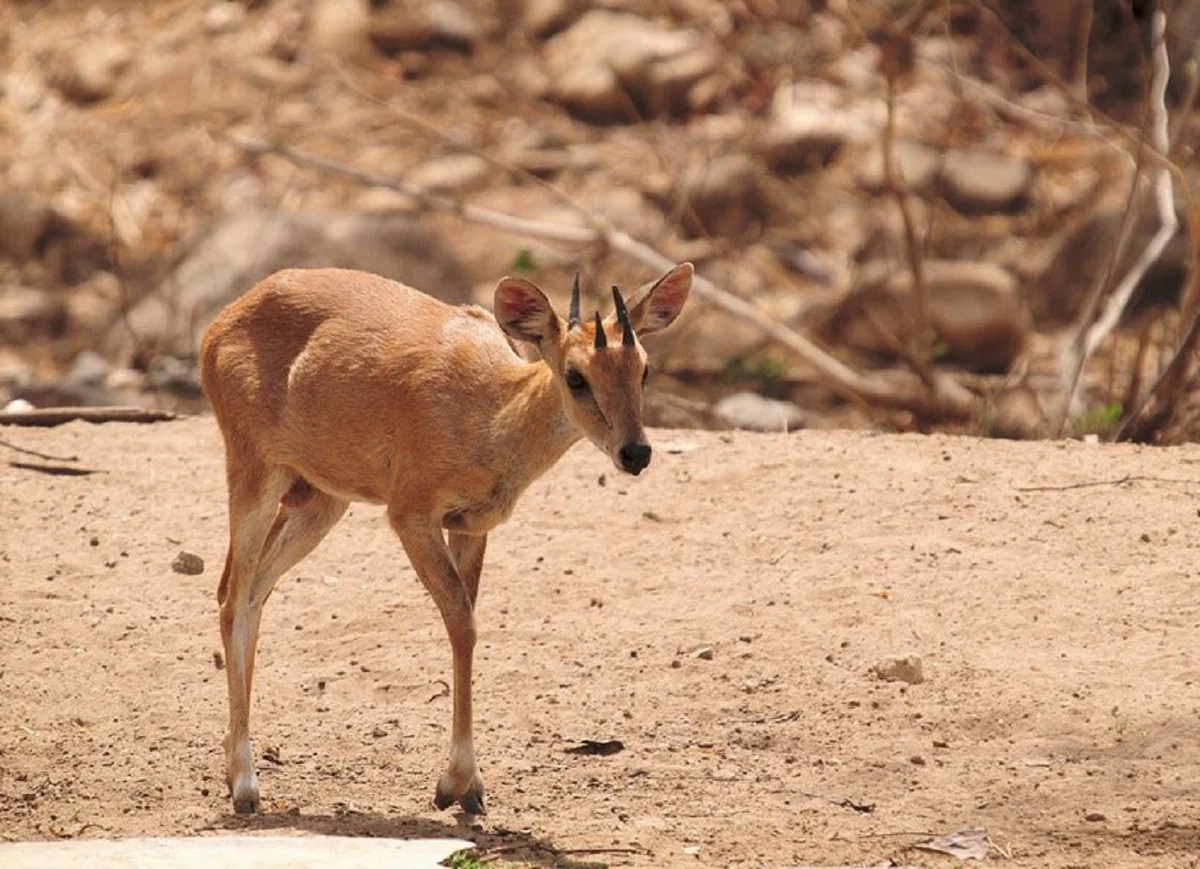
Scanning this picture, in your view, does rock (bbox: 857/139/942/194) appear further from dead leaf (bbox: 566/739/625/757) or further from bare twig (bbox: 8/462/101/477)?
dead leaf (bbox: 566/739/625/757)

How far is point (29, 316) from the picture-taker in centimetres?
1773

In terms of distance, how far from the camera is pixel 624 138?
19766mm

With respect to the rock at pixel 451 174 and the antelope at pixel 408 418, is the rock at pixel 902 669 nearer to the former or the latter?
the antelope at pixel 408 418

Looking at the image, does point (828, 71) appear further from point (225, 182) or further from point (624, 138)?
point (225, 182)

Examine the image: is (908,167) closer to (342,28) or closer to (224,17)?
(342,28)

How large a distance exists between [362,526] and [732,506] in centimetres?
174

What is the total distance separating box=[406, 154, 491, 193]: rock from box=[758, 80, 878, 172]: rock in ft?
8.64

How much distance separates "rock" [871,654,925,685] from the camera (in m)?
7.86

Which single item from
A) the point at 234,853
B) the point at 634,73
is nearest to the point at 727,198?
the point at 634,73

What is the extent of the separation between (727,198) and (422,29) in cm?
418

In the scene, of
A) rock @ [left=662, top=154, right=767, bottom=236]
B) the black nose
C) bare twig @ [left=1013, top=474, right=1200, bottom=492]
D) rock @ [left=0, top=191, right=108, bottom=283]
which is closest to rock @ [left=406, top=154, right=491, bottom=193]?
rock @ [left=662, top=154, right=767, bottom=236]

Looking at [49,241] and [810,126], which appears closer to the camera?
[49,241]

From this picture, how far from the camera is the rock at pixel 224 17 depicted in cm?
2119

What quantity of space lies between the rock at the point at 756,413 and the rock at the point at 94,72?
346 inches
